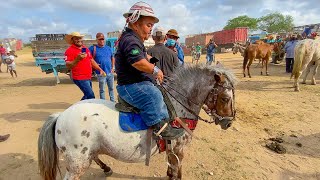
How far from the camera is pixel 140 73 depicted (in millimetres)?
2617

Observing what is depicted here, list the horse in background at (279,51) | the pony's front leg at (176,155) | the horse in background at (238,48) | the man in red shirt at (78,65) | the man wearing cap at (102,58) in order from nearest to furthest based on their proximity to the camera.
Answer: the pony's front leg at (176,155)
the man in red shirt at (78,65)
the man wearing cap at (102,58)
the horse in background at (279,51)
the horse in background at (238,48)

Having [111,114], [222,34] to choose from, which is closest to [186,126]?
[111,114]

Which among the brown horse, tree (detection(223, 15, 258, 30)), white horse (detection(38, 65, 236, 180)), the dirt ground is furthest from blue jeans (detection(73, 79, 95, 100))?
tree (detection(223, 15, 258, 30))

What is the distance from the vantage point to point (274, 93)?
862 cm

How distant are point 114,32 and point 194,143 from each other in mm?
19380

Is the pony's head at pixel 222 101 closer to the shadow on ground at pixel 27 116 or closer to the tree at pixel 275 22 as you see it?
the shadow on ground at pixel 27 116

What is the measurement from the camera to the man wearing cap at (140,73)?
2340 millimetres

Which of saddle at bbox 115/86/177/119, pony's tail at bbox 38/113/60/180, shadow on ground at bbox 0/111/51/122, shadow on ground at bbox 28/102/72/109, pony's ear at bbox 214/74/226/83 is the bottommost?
shadow on ground at bbox 0/111/51/122

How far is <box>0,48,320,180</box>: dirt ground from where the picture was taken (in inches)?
149

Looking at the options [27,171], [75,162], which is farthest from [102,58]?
[75,162]

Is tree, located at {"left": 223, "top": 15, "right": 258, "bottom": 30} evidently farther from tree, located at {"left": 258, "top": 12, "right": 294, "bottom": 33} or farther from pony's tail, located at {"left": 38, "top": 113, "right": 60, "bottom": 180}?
pony's tail, located at {"left": 38, "top": 113, "right": 60, "bottom": 180}

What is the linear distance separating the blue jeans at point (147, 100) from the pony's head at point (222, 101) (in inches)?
24.5

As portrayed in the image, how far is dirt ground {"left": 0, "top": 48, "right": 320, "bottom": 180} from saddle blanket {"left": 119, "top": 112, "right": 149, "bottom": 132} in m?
1.49

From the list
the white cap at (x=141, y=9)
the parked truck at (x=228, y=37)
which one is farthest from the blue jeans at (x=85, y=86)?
the parked truck at (x=228, y=37)
